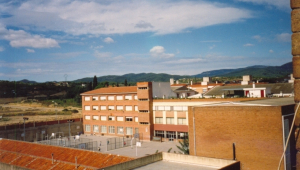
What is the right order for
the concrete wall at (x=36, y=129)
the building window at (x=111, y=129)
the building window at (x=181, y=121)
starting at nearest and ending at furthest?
the building window at (x=181, y=121), the concrete wall at (x=36, y=129), the building window at (x=111, y=129)

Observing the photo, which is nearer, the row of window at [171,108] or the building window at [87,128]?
the row of window at [171,108]

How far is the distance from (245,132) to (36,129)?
132ft

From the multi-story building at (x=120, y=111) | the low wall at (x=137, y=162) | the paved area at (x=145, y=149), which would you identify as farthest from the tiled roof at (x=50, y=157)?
the multi-story building at (x=120, y=111)

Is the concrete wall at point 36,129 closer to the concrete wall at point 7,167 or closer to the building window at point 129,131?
the building window at point 129,131

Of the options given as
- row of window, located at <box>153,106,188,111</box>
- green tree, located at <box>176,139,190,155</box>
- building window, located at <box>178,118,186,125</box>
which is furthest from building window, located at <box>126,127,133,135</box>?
green tree, located at <box>176,139,190,155</box>

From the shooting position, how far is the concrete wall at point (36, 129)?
46.7 metres

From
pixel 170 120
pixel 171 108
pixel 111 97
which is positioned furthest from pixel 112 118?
pixel 171 108

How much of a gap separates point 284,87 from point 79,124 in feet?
142

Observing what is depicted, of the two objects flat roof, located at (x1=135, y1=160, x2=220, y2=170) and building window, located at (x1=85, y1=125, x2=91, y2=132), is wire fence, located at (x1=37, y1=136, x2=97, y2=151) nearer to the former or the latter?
building window, located at (x1=85, y1=125, x2=91, y2=132)

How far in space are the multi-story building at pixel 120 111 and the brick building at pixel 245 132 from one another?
21.7m

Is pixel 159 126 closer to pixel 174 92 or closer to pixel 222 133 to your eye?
pixel 174 92

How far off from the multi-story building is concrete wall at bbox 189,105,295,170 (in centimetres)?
2183

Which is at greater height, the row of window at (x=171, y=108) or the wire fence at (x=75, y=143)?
the row of window at (x=171, y=108)

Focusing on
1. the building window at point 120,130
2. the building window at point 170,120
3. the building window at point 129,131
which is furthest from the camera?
the building window at point 120,130
